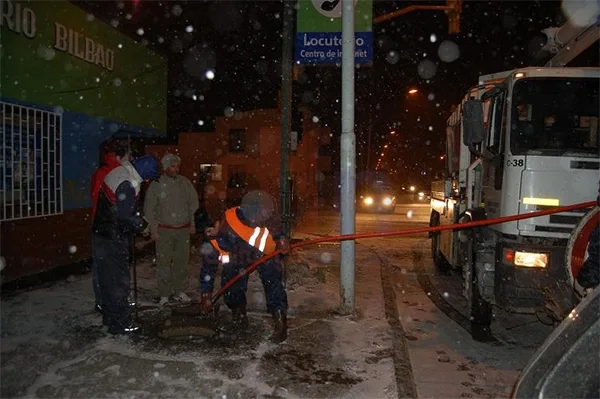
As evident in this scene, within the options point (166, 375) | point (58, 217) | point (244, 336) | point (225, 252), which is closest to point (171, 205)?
point (225, 252)

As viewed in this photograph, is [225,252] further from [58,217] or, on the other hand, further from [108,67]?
[108,67]

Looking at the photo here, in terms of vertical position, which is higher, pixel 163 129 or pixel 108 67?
pixel 108 67

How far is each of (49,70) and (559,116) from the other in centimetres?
707

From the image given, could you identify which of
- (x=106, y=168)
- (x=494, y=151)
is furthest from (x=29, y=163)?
(x=494, y=151)

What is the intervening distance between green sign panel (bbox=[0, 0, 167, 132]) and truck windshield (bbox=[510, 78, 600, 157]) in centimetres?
653

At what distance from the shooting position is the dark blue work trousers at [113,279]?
5.09 m

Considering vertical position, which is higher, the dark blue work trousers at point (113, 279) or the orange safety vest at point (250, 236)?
the orange safety vest at point (250, 236)

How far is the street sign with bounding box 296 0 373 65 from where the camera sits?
6.95 meters

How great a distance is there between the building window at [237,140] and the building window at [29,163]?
25.4m

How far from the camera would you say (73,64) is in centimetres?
852

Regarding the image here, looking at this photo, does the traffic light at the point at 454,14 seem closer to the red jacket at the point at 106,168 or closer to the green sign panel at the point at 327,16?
the green sign panel at the point at 327,16

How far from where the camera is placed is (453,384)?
4844 mm

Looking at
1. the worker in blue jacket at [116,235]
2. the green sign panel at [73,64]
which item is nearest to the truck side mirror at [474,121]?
the worker in blue jacket at [116,235]

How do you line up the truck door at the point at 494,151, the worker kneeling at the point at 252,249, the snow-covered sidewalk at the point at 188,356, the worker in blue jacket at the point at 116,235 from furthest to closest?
the truck door at the point at 494,151 < the worker kneeling at the point at 252,249 < the worker in blue jacket at the point at 116,235 < the snow-covered sidewalk at the point at 188,356
